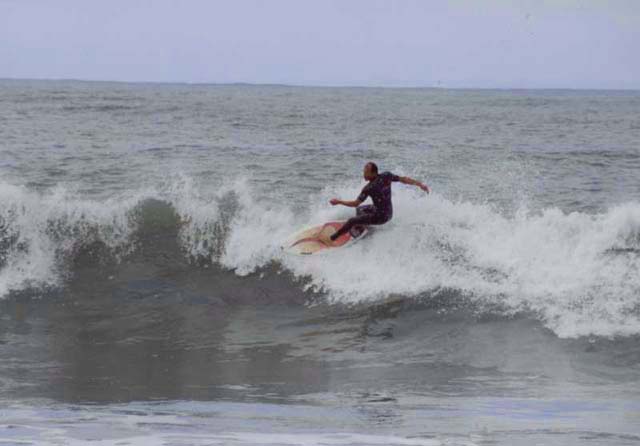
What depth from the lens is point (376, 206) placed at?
13.4 metres

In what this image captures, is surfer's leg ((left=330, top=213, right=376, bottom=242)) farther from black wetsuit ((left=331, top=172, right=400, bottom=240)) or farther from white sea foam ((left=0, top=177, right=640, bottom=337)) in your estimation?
white sea foam ((left=0, top=177, right=640, bottom=337))

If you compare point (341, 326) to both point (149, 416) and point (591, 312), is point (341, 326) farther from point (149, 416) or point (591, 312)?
point (149, 416)

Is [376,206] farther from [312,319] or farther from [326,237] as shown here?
[312,319]

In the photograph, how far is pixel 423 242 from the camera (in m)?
14.0

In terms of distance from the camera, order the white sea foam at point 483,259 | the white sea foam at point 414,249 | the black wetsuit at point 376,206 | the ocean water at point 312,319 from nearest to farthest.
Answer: the ocean water at point 312,319, the white sea foam at point 483,259, the white sea foam at point 414,249, the black wetsuit at point 376,206

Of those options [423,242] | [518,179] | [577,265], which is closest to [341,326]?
[423,242]

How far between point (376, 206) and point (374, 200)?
9 centimetres

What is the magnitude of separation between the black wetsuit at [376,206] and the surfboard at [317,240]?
0.55 feet

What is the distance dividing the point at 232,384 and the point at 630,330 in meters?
4.86

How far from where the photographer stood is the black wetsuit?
43.1 feet

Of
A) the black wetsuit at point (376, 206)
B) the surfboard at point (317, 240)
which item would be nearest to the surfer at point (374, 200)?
the black wetsuit at point (376, 206)

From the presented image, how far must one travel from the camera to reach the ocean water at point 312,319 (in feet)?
25.0

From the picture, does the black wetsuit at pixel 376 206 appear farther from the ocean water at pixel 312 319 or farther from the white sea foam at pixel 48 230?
the white sea foam at pixel 48 230

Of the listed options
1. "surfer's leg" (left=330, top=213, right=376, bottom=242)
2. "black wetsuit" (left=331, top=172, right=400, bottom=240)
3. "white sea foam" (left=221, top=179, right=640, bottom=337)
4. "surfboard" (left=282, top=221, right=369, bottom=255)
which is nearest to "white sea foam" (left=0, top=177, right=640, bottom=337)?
"white sea foam" (left=221, top=179, right=640, bottom=337)
